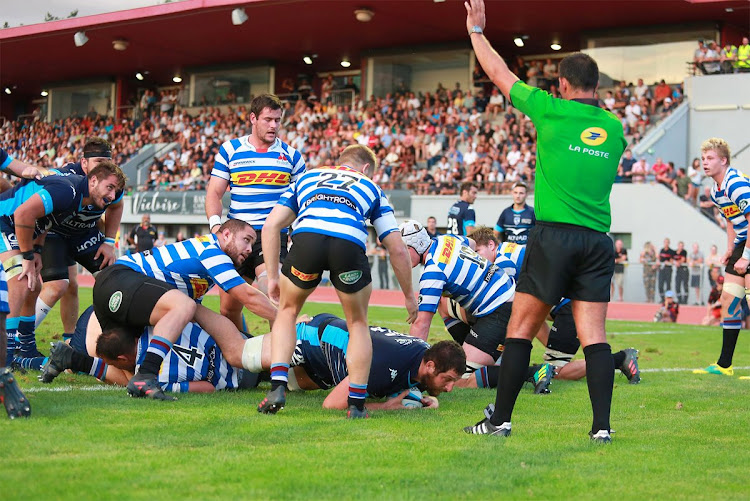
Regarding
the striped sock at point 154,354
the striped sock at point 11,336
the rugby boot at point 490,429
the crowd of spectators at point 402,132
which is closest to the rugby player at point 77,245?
the striped sock at point 11,336

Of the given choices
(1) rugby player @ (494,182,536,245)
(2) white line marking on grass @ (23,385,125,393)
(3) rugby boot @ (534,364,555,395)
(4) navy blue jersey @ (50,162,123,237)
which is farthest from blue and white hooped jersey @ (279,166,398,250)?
(1) rugby player @ (494,182,536,245)

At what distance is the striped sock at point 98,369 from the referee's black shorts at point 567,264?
356 centimetres

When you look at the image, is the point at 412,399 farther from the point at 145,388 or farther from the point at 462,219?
the point at 462,219

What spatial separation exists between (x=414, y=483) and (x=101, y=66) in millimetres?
47128

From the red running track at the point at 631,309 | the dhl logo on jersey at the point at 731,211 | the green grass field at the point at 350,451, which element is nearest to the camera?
the green grass field at the point at 350,451

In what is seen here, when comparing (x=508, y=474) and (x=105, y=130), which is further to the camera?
(x=105, y=130)

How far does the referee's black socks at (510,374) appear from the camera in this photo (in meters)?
5.41

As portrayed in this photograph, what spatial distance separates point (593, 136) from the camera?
5391 millimetres

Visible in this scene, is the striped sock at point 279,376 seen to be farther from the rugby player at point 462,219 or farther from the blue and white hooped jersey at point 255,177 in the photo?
the rugby player at point 462,219

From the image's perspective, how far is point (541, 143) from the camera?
5.46 meters

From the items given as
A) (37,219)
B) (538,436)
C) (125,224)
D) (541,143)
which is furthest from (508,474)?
(125,224)

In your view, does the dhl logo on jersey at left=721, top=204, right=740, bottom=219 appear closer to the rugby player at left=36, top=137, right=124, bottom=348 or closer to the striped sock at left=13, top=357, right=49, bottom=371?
the rugby player at left=36, top=137, right=124, bottom=348

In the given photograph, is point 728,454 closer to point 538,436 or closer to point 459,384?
point 538,436

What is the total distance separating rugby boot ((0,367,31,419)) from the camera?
5.28 meters
